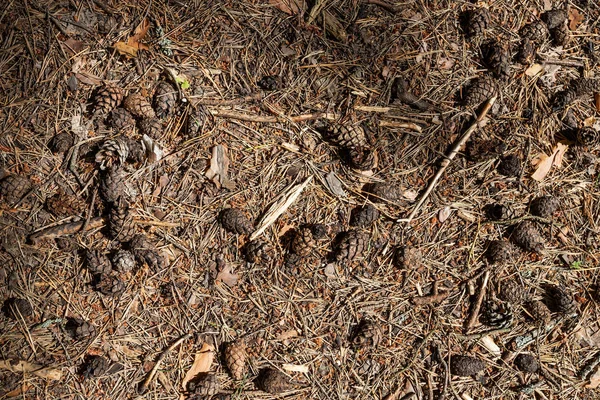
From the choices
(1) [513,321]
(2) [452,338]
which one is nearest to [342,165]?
(2) [452,338]

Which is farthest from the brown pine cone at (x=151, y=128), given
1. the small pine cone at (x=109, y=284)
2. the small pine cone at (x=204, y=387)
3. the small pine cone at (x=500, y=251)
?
the small pine cone at (x=500, y=251)

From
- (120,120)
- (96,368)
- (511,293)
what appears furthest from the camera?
(511,293)

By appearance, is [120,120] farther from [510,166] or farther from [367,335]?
[510,166]

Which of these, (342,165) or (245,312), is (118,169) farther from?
(342,165)

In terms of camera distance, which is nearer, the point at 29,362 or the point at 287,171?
the point at 29,362

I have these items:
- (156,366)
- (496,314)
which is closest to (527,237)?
(496,314)

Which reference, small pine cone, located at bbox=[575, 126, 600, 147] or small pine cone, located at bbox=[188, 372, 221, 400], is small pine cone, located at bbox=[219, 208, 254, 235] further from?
small pine cone, located at bbox=[575, 126, 600, 147]
